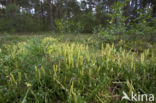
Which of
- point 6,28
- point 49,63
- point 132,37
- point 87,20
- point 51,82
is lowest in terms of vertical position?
point 51,82

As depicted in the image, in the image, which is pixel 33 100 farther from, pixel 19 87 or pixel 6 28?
pixel 6 28

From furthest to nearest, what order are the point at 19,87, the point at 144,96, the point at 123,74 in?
the point at 123,74
the point at 19,87
the point at 144,96

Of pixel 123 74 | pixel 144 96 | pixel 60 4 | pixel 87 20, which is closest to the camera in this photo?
pixel 144 96

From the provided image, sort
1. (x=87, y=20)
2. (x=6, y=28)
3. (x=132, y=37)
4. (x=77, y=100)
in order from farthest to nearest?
(x=87, y=20) → (x=6, y=28) → (x=132, y=37) → (x=77, y=100)

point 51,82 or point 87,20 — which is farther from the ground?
point 87,20

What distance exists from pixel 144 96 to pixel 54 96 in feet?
3.45

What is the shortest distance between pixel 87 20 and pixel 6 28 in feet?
Answer: 30.6

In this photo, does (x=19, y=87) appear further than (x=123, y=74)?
No

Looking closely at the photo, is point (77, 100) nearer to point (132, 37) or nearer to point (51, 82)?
point (51, 82)

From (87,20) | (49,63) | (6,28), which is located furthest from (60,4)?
(49,63)

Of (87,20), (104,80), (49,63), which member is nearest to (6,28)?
(87,20)

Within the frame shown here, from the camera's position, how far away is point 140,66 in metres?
1.75

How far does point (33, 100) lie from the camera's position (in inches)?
46.4

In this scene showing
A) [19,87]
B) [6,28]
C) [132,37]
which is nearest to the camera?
[19,87]
